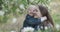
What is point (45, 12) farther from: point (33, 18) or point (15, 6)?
point (15, 6)

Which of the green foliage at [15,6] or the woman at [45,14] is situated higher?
the green foliage at [15,6]

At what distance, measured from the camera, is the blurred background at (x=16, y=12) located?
49.1 inches

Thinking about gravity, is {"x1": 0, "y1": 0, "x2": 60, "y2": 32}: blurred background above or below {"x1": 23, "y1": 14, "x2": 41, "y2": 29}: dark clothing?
above

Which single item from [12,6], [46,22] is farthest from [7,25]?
[46,22]

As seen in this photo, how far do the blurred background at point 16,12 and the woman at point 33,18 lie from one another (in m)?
0.03

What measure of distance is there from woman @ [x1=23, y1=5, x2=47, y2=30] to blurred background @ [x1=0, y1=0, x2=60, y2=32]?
0.10ft

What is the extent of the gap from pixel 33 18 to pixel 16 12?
5.0 inches

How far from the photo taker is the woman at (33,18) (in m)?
1.24

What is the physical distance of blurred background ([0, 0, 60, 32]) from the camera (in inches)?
49.1

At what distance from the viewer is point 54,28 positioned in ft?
4.09

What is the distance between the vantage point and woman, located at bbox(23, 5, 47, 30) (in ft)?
4.05

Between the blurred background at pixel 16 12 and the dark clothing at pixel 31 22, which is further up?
the blurred background at pixel 16 12

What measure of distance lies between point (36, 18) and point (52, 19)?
4.4 inches

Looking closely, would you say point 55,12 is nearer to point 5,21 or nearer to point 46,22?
point 46,22
